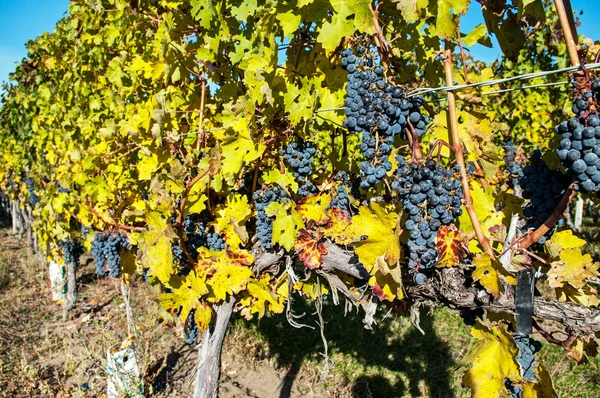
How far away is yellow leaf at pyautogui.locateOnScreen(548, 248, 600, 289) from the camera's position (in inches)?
50.4

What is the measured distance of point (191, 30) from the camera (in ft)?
8.20

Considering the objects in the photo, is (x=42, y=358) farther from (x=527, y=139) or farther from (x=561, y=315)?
(x=527, y=139)

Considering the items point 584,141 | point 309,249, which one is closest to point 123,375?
point 309,249

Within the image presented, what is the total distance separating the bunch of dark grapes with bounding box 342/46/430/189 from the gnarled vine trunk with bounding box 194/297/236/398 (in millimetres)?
1439

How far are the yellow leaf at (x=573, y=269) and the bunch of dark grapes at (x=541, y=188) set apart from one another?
0.10 metres

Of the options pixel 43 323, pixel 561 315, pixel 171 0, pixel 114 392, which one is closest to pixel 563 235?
pixel 561 315

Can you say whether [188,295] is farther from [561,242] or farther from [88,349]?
[88,349]

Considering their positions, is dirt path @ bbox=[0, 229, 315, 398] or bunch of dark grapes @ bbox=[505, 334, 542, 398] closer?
bunch of dark grapes @ bbox=[505, 334, 542, 398]

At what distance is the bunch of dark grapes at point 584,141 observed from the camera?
1.02 metres

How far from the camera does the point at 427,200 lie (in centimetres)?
130

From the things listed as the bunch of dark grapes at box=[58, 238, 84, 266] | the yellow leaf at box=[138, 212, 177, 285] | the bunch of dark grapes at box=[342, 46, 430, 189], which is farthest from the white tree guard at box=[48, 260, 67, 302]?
the bunch of dark grapes at box=[342, 46, 430, 189]

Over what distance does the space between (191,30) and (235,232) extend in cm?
118

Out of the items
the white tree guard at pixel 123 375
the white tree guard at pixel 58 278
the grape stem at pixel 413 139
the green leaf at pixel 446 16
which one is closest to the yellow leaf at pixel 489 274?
the grape stem at pixel 413 139

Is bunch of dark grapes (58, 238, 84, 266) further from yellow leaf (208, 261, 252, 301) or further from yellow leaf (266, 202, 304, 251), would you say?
yellow leaf (266, 202, 304, 251)
